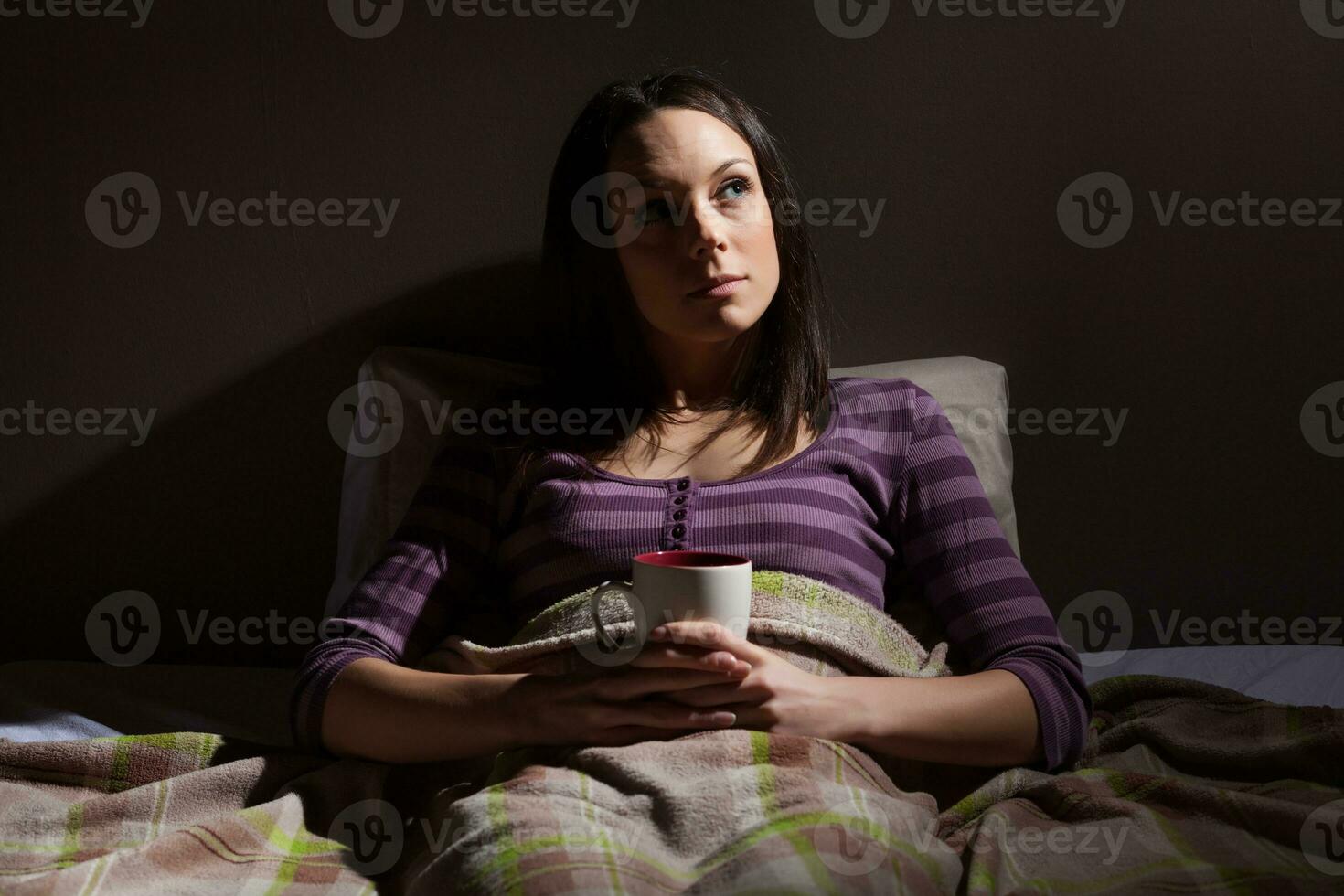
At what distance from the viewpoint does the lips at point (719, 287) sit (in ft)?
4.04


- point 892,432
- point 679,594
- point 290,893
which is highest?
point 892,432

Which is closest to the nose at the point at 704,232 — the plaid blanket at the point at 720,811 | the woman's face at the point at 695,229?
the woman's face at the point at 695,229

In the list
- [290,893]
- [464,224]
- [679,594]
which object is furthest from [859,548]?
[464,224]

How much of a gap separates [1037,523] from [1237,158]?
603 millimetres

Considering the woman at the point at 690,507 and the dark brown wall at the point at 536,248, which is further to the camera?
the dark brown wall at the point at 536,248

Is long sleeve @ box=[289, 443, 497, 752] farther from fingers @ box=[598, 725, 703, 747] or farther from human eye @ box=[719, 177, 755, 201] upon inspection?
human eye @ box=[719, 177, 755, 201]

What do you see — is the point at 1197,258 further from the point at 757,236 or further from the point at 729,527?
the point at 729,527

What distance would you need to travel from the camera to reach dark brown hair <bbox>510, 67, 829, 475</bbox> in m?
1.32

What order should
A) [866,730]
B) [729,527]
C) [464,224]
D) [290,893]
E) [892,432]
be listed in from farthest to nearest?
[464,224]
[892,432]
[729,527]
[866,730]
[290,893]

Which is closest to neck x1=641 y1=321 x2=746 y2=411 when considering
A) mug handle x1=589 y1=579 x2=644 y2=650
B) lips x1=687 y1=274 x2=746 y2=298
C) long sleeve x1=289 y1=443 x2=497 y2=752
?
lips x1=687 y1=274 x2=746 y2=298

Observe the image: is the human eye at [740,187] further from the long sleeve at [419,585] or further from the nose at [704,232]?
the long sleeve at [419,585]

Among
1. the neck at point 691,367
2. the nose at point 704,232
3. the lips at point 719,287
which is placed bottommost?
the neck at point 691,367

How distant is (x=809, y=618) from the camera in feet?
A: 3.57

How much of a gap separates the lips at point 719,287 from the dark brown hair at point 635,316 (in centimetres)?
15
